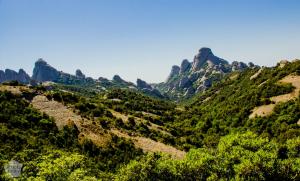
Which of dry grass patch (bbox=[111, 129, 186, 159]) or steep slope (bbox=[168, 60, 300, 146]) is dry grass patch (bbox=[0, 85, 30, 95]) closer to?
dry grass patch (bbox=[111, 129, 186, 159])

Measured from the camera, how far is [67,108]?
11106cm

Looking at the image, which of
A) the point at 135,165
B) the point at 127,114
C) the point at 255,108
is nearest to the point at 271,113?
the point at 255,108

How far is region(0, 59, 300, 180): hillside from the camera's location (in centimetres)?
6494

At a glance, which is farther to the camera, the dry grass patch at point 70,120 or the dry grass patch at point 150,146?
the dry grass patch at point 150,146

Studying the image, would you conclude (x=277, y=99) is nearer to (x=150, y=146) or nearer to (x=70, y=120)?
(x=150, y=146)

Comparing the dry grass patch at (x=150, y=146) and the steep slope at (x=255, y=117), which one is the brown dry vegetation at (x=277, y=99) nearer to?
the steep slope at (x=255, y=117)

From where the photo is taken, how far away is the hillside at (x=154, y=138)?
64.9 metres

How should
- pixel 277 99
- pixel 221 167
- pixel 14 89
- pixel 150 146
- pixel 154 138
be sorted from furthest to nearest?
pixel 277 99
pixel 14 89
pixel 154 138
pixel 150 146
pixel 221 167

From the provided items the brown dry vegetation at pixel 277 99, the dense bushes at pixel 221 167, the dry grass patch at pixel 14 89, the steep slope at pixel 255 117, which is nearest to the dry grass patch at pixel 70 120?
the dry grass patch at pixel 14 89

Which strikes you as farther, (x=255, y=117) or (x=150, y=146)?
(x=255, y=117)

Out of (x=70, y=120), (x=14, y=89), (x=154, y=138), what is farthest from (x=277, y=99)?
(x=14, y=89)

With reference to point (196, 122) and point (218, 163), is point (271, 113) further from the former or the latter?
point (218, 163)

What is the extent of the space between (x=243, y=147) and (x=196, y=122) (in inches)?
2867

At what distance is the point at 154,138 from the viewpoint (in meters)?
107
